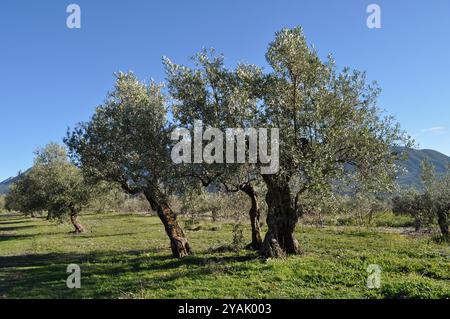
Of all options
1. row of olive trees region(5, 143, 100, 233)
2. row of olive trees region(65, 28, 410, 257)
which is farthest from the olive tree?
row of olive trees region(5, 143, 100, 233)

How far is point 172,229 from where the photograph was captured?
102 ft

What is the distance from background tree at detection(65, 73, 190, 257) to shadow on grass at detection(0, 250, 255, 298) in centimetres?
390

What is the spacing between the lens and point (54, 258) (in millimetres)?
35812

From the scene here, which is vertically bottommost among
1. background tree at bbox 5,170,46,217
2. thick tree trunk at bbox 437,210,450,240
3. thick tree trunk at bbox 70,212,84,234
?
thick tree trunk at bbox 70,212,84,234

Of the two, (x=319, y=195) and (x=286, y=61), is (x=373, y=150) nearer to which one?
(x=319, y=195)

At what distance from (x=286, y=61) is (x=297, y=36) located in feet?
5.16

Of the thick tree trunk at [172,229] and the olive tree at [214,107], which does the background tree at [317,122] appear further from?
the thick tree trunk at [172,229]

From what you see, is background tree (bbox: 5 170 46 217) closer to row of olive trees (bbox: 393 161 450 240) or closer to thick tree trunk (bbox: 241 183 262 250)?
thick tree trunk (bbox: 241 183 262 250)

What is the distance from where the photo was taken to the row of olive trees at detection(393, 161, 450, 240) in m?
45.3

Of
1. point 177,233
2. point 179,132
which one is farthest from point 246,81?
point 177,233

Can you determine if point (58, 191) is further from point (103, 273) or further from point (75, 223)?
point (103, 273)

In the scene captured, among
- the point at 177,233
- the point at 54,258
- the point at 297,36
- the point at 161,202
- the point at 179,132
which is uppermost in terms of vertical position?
the point at 297,36

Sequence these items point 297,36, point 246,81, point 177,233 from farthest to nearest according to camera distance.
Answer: point 177,233 < point 246,81 < point 297,36
